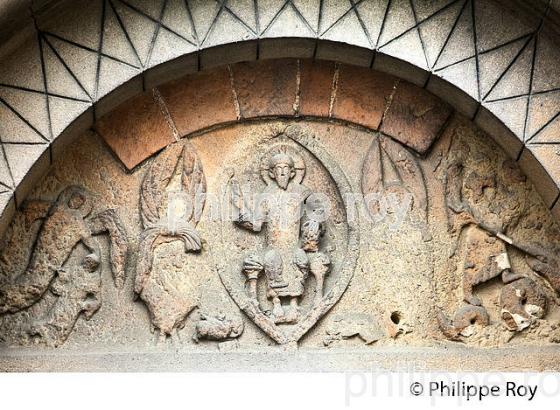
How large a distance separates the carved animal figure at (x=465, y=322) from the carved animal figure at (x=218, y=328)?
3.31ft

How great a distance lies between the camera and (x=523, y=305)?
22.4 ft

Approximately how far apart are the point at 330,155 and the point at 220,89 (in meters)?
0.65

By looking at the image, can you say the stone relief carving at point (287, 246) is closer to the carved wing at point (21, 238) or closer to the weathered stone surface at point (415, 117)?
the weathered stone surface at point (415, 117)

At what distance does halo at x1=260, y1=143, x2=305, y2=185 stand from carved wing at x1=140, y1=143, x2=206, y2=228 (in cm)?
31

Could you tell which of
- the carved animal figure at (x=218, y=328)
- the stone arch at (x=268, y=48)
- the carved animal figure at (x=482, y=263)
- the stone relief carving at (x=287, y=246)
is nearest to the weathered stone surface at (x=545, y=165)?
the stone arch at (x=268, y=48)

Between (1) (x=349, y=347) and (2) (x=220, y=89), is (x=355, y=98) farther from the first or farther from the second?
(1) (x=349, y=347)

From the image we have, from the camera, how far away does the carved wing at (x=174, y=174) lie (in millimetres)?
7000

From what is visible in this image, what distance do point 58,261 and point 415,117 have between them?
192 centimetres

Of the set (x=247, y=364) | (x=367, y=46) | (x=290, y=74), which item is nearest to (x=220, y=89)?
(x=290, y=74)

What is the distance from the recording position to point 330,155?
7.09m

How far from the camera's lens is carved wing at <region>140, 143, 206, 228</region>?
7000mm

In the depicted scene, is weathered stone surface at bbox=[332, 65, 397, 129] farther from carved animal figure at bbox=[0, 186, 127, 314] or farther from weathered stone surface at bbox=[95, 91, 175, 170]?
carved animal figure at bbox=[0, 186, 127, 314]

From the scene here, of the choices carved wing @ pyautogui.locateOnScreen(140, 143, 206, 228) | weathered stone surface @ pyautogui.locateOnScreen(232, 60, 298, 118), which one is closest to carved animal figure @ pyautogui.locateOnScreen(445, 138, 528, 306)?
weathered stone surface @ pyautogui.locateOnScreen(232, 60, 298, 118)

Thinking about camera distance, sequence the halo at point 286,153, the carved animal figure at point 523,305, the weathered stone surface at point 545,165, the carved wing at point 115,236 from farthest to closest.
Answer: the halo at point 286,153
the carved wing at point 115,236
the carved animal figure at point 523,305
the weathered stone surface at point 545,165
